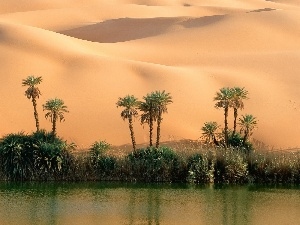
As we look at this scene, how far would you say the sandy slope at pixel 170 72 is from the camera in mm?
45812

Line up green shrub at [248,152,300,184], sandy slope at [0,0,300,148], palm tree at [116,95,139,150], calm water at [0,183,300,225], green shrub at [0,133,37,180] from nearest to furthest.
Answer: calm water at [0,183,300,225], green shrub at [0,133,37,180], green shrub at [248,152,300,184], palm tree at [116,95,139,150], sandy slope at [0,0,300,148]

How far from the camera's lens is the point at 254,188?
37.5 meters

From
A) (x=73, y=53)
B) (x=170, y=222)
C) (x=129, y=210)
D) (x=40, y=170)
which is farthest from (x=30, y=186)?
(x=73, y=53)

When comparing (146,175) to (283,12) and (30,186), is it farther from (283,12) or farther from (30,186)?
(283,12)

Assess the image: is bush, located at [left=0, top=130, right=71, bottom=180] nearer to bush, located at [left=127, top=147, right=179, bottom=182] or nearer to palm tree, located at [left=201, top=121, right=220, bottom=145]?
bush, located at [left=127, top=147, right=179, bottom=182]

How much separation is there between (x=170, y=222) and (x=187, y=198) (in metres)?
5.58

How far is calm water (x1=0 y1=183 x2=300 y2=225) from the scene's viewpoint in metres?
28.8

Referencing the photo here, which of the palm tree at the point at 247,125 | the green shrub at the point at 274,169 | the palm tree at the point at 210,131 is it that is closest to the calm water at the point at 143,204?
the green shrub at the point at 274,169

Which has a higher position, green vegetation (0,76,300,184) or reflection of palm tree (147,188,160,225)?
green vegetation (0,76,300,184)

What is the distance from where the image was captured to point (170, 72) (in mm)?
51875

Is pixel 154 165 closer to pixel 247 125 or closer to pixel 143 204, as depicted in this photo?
pixel 247 125

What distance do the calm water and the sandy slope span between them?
791 centimetres

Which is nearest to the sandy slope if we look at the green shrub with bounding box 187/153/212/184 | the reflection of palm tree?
the green shrub with bounding box 187/153/212/184

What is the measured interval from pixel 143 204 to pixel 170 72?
2053 centimetres
